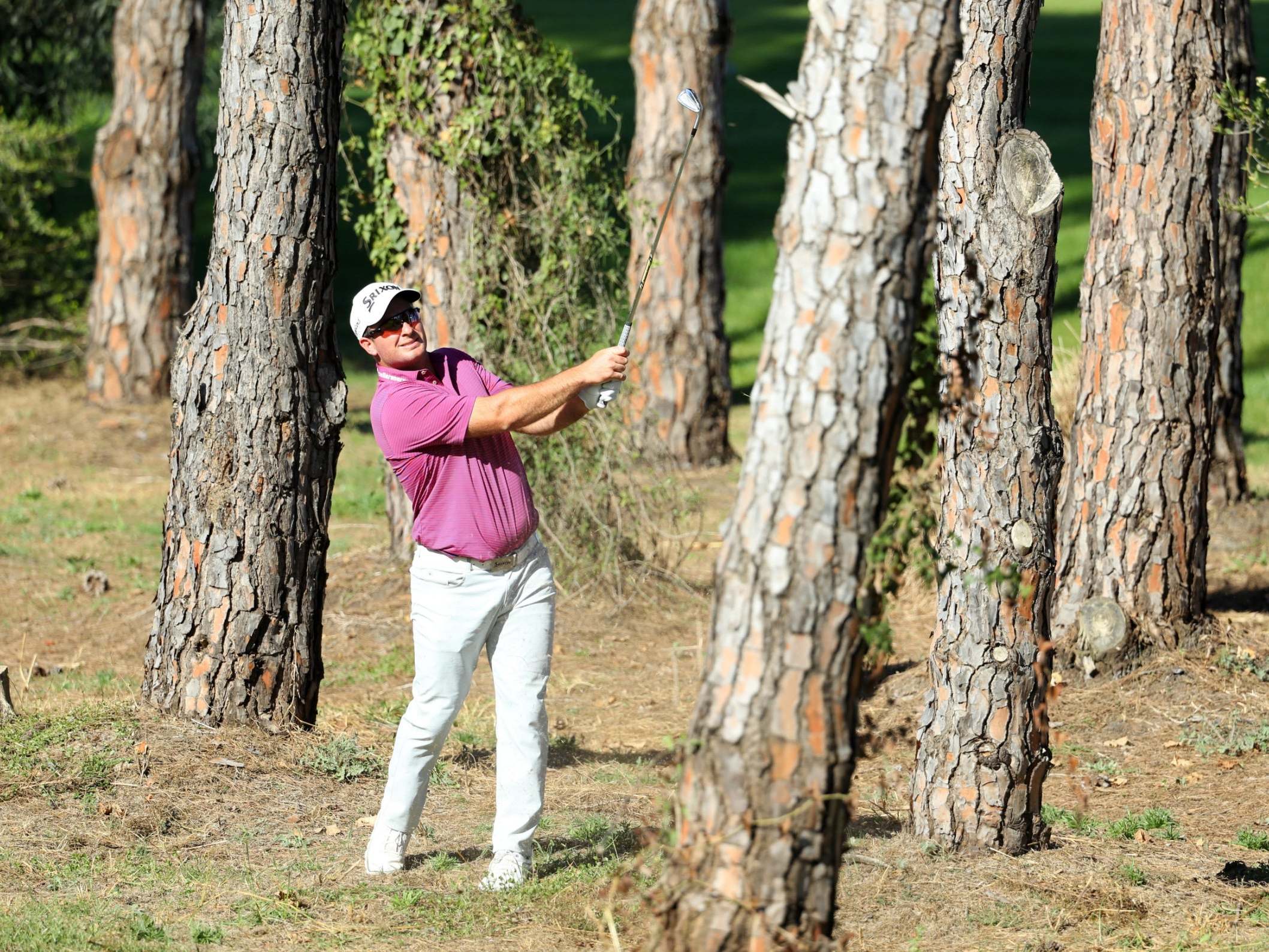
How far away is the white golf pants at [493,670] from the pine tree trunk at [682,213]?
7.56 m

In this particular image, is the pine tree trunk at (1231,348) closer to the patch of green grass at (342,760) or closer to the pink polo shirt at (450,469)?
the patch of green grass at (342,760)

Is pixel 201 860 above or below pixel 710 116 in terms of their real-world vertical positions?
below

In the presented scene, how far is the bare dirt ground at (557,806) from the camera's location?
4.74 meters

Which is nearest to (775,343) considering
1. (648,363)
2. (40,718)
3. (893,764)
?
(893,764)

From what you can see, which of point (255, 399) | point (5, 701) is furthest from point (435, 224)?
point (5, 701)

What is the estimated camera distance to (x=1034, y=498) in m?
5.13

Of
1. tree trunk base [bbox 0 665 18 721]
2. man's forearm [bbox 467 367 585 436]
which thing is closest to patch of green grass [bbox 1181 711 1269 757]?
man's forearm [bbox 467 367 585 436]

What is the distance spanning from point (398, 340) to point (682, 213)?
8.07m

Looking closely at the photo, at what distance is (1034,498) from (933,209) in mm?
1994

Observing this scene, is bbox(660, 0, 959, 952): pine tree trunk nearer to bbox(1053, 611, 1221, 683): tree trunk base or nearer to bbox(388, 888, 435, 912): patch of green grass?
bbox(388, 888, 435, 912): patch of green grass

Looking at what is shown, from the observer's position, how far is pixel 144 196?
48.2ft

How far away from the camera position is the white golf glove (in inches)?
191

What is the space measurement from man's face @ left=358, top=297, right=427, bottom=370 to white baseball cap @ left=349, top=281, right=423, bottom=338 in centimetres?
2

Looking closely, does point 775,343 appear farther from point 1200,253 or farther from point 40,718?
point 1200,253
